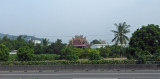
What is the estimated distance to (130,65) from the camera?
22.8m

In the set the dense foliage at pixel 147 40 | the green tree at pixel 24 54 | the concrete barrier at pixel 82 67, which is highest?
the dense foliage at pixel 147 40

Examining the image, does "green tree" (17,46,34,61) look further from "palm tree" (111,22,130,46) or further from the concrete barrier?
"palm tree" (111,22,130,46)

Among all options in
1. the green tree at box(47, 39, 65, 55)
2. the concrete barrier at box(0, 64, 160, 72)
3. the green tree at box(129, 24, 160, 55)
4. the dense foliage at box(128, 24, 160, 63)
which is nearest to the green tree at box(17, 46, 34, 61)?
the concrete barrier at box(0, 64, 160, 72)

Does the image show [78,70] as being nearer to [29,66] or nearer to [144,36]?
Answer: [29,66]

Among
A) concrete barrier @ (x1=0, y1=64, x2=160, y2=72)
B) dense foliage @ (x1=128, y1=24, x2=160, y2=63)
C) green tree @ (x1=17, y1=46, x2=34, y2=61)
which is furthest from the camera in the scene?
dense foliage @ (x1=128, y1=24, x2=160, y2=63)

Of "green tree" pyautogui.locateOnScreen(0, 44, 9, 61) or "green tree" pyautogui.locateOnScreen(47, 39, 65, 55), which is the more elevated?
"green tree" pyautogui.locateOnScreen(47, 39, 65, 55)

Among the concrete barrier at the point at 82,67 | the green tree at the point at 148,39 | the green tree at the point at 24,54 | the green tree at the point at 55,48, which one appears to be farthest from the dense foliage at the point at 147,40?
the green tree at the point at 55,48

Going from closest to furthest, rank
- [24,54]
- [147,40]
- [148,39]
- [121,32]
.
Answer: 1. [24,54]
2. [148,39]
3. [147,40]
4. [121,32]

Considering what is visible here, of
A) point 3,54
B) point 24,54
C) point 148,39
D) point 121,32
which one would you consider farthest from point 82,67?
point 121,32

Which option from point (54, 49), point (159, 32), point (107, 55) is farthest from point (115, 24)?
point (54, 49)

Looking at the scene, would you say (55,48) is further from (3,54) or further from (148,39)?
(148,39)

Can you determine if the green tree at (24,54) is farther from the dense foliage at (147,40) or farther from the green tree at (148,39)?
the green tree at (148,39)

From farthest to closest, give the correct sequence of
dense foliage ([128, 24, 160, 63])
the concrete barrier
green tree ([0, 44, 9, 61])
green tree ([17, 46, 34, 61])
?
dense foliage ([128, 24, 160, 63]), green tree ([0, 44, 9, 61]), green tree ([17, 46, 34, 61]), the concrete barrier

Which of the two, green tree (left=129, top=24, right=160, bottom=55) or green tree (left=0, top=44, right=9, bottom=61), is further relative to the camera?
green tree (left=129, top=24, right=160, bottom=55)
